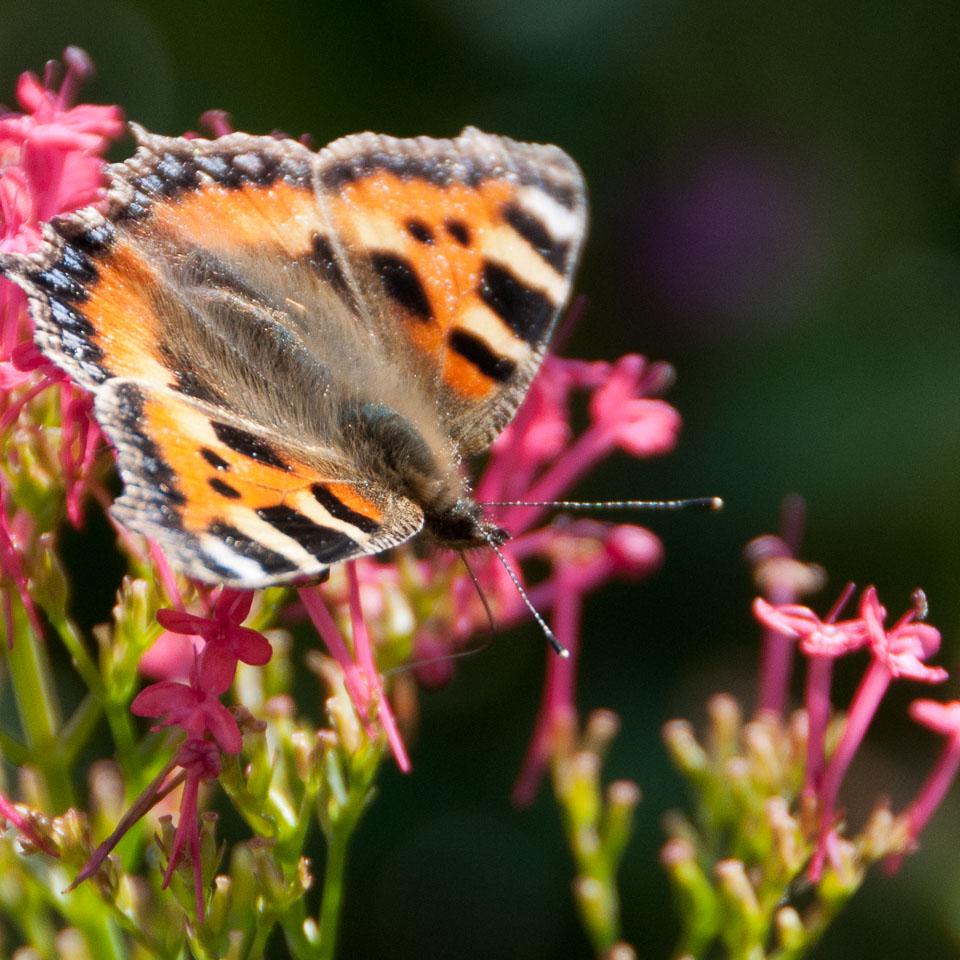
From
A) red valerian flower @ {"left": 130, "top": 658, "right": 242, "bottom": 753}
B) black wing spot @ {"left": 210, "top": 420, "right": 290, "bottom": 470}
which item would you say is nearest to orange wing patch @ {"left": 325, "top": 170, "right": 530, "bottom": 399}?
black wing spot @ {"left": 210, "top": 420, "right": 290, "bottom": 470}

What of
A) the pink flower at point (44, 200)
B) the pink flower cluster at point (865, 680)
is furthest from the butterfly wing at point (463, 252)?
the pink flower cluster at point (865, 680)

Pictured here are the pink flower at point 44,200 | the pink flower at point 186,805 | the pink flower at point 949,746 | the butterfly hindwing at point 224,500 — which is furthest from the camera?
the pink flower at point 949,746

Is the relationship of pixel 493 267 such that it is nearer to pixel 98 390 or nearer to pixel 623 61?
pixel 98 390

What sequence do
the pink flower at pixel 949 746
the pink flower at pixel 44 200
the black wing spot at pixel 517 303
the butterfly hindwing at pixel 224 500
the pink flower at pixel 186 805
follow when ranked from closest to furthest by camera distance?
the butterfly hindwing at pixel 224 500
the pink flower at pixel 186 805
the pink flower at pixel 44 200
the pink flower at pixel 949 746
the black wing spot at pixel 517 303

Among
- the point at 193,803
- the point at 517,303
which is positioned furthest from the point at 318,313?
the point at 193,803

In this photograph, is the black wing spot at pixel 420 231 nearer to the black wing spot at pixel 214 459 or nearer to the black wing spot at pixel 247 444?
the black wing spot at pixel 247 444

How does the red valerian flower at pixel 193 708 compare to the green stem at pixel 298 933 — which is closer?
the red valerian flower at pixel 193 708

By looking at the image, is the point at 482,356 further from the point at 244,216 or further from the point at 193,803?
the point at 193,803
